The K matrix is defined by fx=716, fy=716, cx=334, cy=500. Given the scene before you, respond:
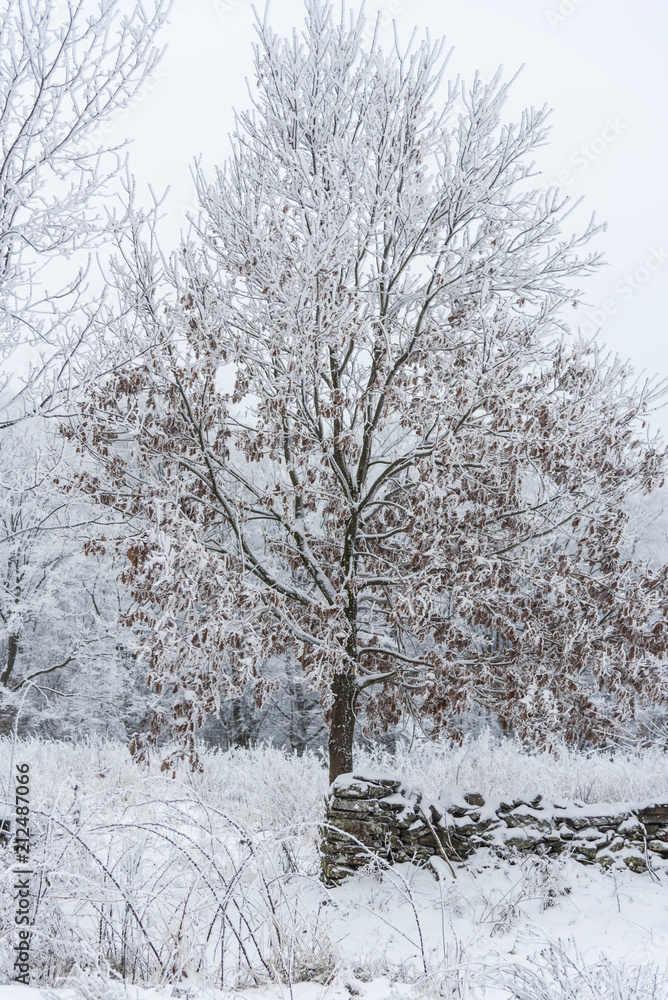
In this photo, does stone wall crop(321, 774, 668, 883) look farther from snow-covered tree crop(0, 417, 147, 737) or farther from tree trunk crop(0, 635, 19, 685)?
tree trunk crop(0, 635, 19, 685)

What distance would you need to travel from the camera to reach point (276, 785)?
890cm

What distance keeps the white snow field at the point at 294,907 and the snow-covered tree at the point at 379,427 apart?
126 centimetres

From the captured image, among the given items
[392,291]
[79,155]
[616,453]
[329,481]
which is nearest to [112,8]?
[79,155]

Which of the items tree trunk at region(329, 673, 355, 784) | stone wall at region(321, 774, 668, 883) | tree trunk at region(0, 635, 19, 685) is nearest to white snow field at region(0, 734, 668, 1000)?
stone wall at region(321, 774, 668, 883)

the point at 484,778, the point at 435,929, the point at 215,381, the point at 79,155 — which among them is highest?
the point at 79,155

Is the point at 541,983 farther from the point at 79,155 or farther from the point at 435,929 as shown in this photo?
the point at 79,155

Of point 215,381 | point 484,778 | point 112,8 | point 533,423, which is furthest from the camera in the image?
point 484,778

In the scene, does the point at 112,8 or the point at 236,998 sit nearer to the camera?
the point at 236,998

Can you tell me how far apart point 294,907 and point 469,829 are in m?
3.44

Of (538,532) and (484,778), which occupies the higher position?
(538,532)

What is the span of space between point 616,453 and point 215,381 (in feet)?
12.1

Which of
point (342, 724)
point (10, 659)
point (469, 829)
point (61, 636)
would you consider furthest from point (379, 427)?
point (61, 636)

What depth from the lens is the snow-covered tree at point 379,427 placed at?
19.9 ft

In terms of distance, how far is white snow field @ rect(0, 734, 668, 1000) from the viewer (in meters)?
3.26
